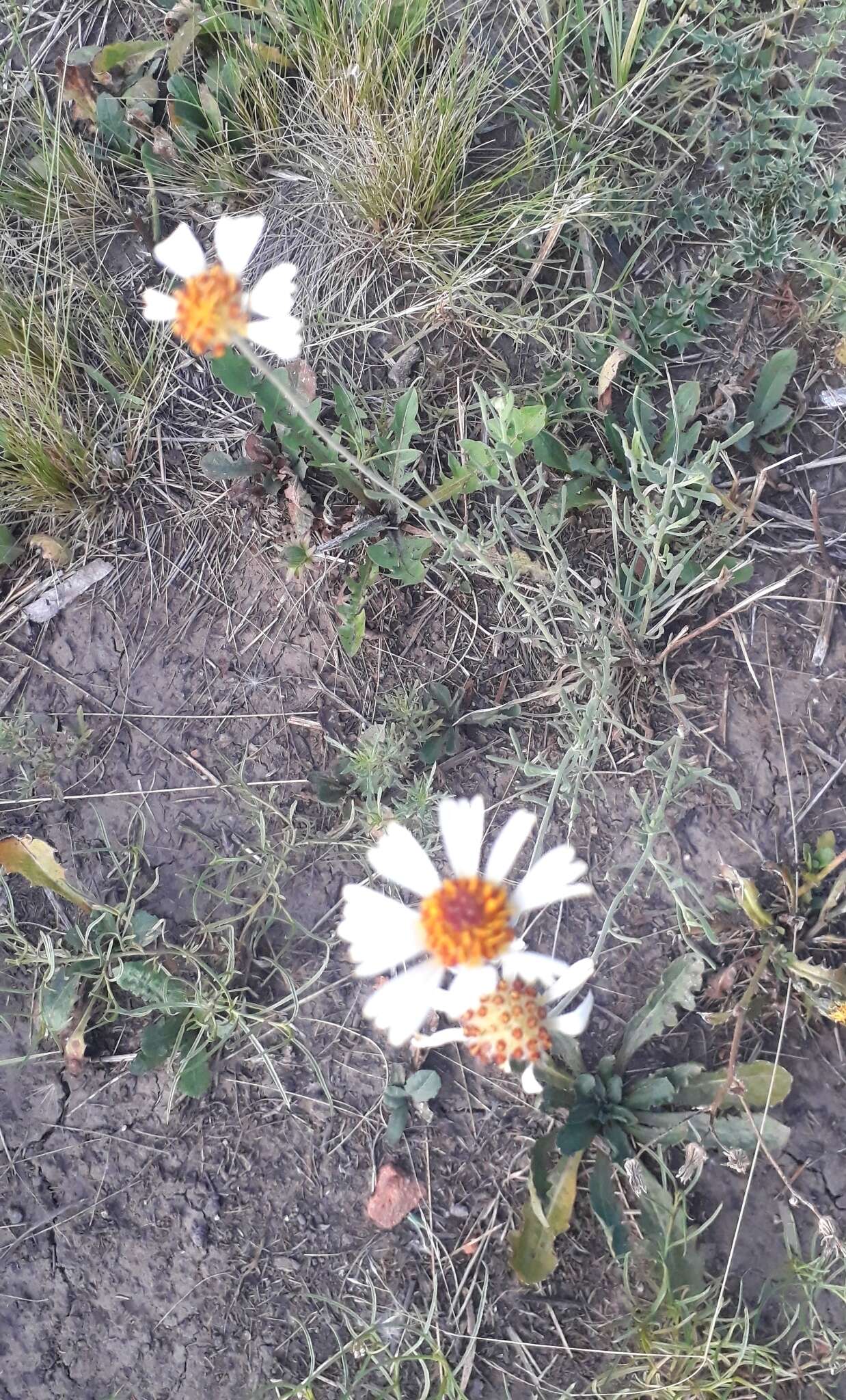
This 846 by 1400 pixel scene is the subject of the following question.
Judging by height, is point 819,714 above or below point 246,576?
below

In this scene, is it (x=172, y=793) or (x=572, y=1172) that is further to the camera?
(x=172, y=793)

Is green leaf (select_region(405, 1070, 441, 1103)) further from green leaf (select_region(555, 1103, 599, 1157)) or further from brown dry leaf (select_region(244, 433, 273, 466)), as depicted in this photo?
brown dry leaf (select_region(244, 433, 273, 466))

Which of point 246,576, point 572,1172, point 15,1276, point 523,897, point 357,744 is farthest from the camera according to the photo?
point 246,576

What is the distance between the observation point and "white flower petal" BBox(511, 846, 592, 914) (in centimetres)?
121

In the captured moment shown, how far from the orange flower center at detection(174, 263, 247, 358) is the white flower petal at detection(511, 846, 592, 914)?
2.60 ft

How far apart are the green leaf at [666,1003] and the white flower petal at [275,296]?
1351 mm

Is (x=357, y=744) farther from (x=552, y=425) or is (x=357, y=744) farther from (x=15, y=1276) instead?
(x=15, y=1276)

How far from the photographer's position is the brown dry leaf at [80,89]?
2.32 m

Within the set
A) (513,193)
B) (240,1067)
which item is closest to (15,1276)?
(240,1067)

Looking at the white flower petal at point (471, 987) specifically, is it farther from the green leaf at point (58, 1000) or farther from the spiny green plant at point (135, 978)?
the green leaf at point (58, 1000)

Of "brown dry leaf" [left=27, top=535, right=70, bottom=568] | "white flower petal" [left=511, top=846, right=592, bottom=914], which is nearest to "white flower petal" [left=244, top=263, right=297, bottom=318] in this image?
"white flower petal" [left=511, top=846, right=592, bottom=914]

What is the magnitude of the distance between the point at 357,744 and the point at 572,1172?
0.94 meters

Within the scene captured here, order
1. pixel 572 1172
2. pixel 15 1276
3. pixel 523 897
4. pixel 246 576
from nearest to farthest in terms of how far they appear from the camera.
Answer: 1. pixel 523 897
2. pixel 572 1172
3. pixel 15 1276
4. pixel 246 576

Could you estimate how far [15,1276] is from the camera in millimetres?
1903
